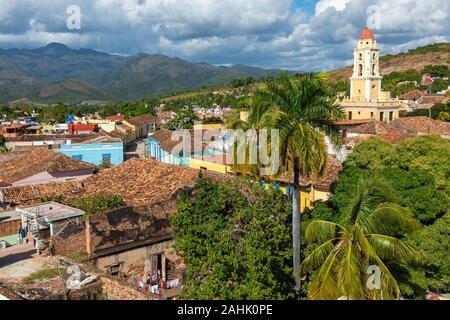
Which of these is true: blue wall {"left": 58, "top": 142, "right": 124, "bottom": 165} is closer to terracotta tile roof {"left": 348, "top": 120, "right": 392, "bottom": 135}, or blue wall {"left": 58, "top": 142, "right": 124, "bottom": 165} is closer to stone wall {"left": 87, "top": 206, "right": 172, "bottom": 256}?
terracotta tile roof {"left": 348, "top": 120, "right": 392, "bottom": 135}

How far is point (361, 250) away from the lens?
977 centimetres

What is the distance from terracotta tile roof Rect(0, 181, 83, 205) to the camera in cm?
2002

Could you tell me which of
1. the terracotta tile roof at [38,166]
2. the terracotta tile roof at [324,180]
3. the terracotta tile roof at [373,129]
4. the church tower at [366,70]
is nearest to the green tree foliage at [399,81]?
the church tower at [366,70]

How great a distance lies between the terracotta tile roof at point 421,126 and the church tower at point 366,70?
9.44m

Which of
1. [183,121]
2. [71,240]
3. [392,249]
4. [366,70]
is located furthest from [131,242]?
[183,121]

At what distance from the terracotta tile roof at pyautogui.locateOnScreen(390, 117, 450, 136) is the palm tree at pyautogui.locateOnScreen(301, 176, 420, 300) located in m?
24.3

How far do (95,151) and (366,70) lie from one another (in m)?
26.0

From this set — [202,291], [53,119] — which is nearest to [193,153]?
[202,291]

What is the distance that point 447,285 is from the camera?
48.1ft

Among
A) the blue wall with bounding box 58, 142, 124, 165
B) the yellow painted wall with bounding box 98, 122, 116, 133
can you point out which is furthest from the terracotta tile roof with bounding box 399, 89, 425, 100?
the blue wall with bounding box 58, 142, 124, 165

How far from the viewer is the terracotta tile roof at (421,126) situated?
33219 millimetres

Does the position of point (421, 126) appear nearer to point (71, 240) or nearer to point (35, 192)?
point (35, 192)

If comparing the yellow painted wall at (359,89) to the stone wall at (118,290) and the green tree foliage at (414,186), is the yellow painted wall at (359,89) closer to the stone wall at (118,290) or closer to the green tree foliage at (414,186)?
the green tree foliage at (414,186)
